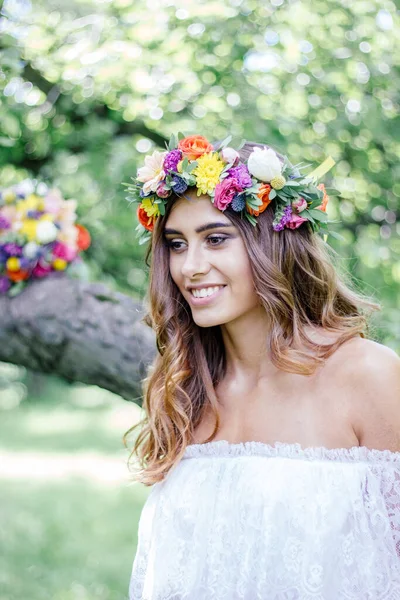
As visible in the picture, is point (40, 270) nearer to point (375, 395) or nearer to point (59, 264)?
point (59, 264)

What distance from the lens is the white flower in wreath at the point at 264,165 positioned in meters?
2.65

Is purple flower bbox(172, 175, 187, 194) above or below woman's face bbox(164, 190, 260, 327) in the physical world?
above

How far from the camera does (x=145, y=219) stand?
2.85 m

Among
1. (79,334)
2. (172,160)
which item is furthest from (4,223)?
(172,160)

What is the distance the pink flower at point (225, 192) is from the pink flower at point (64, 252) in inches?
59.0

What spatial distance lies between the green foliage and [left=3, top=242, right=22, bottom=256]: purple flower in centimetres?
51

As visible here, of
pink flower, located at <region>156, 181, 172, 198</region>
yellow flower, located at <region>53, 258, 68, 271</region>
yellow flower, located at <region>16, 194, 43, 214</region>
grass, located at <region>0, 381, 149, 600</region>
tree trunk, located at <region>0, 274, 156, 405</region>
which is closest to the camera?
pink flower, located at <region>156, 181, 172, 198</region>

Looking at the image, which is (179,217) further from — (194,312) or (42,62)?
(42,62)

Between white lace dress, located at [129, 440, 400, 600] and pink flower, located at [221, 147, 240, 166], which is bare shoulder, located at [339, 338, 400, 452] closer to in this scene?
white lace dress, located at [129, 440, 400, 600]

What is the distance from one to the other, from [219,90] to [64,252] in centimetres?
112

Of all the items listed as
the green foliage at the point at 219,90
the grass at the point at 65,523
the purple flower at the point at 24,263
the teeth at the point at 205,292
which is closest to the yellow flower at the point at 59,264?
the purple flower at the point at 24,263

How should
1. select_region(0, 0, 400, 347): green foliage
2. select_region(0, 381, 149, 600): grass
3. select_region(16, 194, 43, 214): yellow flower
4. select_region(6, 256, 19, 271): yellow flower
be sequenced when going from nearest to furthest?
select_region(6, 256, 19, 271): yellow flower
select_region(16, 194, 43, 214): yellow flower
select_region(0, 0, 400, 347): green foliage
select_region(0, 381, 149, 600): grass

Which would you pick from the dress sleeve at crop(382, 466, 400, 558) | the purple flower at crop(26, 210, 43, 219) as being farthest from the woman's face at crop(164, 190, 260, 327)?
the purple flower at crop(26, 210, 43, 219)

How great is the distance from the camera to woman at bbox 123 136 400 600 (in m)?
2.42
